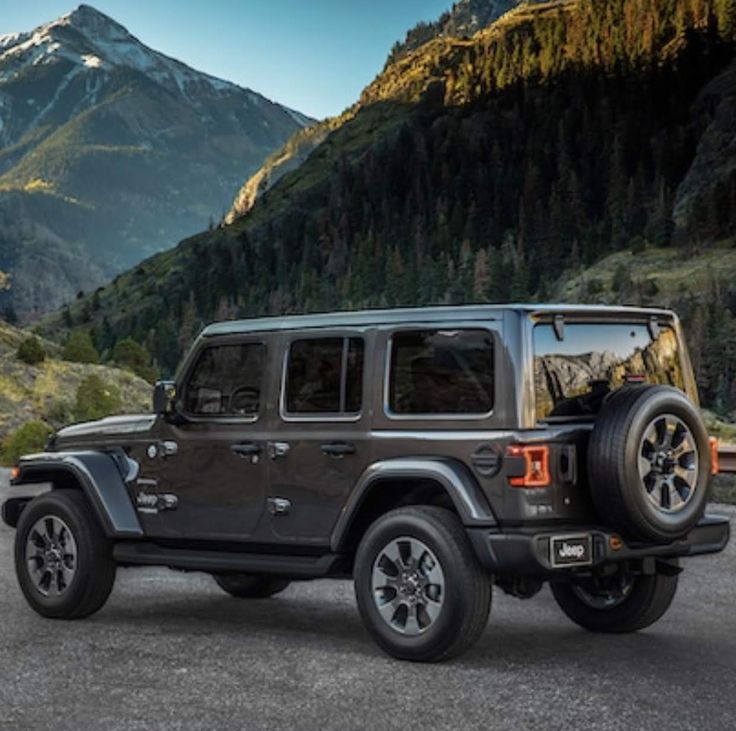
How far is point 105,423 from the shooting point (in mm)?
8367

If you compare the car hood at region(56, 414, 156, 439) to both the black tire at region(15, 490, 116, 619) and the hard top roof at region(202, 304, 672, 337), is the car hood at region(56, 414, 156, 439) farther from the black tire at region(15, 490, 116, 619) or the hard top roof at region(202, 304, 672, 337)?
the hard top roof at region(202, 304, 672, 337)

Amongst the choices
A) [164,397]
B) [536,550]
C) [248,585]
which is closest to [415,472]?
[536,550]

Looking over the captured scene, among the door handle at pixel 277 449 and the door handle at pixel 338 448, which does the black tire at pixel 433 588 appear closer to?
the door handle at pixel 338 448

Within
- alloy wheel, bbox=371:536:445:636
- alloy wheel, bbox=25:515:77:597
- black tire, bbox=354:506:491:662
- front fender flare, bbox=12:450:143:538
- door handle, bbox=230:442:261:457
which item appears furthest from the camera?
alloy wheel, bbox=25:515:77:597

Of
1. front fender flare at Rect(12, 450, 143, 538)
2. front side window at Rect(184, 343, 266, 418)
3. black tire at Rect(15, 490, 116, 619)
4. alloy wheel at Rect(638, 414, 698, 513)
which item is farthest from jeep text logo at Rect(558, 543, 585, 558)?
black tire at Rect(15, 490, 116, 619)

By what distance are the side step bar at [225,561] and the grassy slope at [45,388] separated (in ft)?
93.9

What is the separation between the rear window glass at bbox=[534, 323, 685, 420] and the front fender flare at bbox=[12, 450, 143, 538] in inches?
118

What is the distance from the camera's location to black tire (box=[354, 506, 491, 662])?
611cm

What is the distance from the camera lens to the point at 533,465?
6.10 m

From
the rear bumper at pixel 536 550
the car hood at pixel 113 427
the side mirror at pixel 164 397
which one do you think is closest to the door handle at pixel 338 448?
the rear bumper at pixel 536 550

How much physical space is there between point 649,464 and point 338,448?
1760 millimetres

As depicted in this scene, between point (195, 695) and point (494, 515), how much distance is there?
1.74 metres

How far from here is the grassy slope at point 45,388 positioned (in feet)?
124

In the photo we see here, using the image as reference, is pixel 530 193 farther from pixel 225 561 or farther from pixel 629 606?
pixel 225 561
